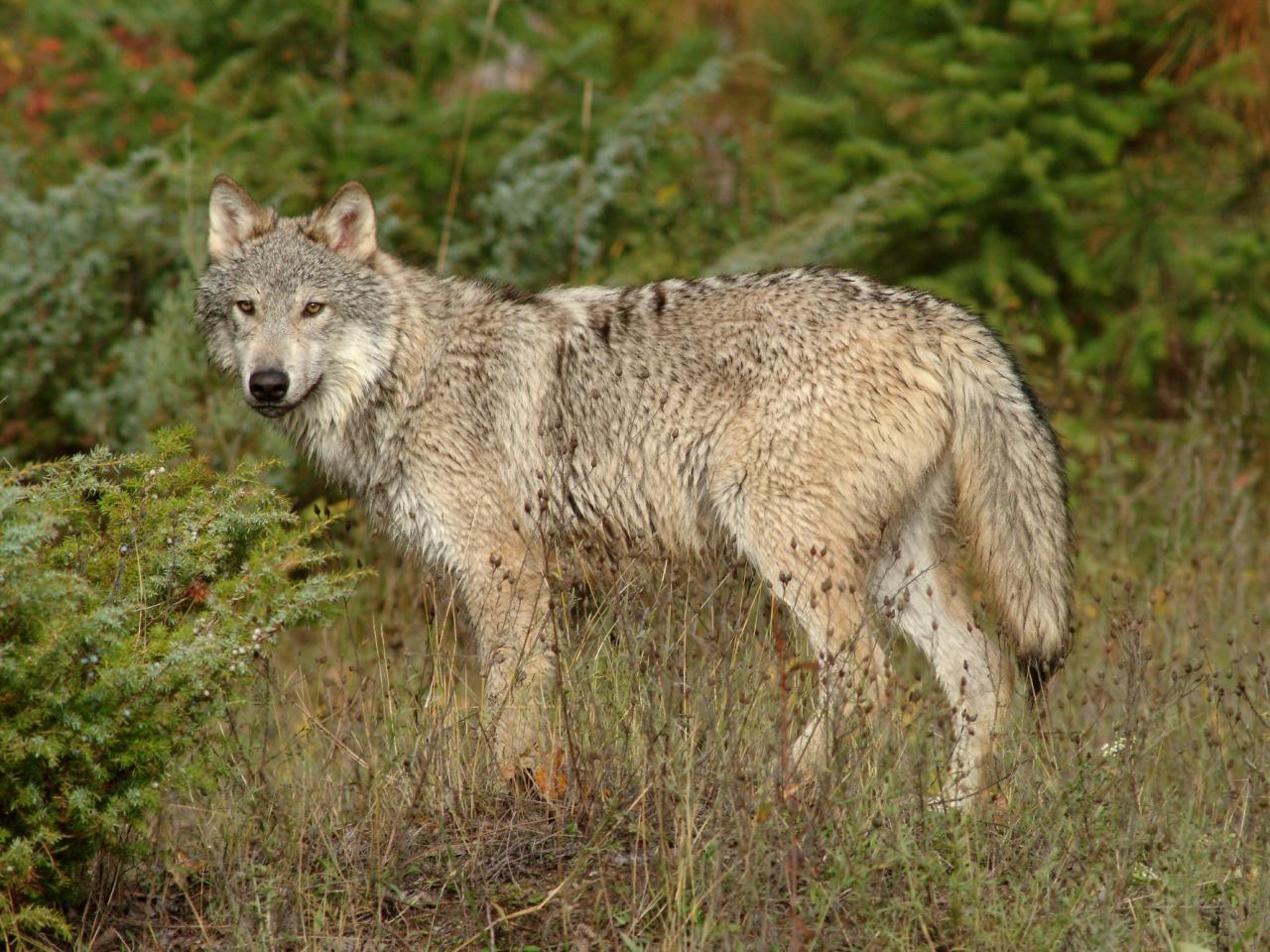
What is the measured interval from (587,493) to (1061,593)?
6.15ft

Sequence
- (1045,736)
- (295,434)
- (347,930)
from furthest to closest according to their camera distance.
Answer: (295,434), (1045,736), (347,930)

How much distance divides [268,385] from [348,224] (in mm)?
948

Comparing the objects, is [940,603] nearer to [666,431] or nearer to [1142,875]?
[666,431]

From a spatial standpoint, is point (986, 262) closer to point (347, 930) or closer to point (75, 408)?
point (75, 408)

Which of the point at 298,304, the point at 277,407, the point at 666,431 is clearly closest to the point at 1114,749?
the point at 666,431

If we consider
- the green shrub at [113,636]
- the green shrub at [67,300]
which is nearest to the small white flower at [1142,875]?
the green shrub at [113,636]

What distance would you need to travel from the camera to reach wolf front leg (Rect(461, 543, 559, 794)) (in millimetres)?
4551

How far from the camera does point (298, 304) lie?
18.7 ft

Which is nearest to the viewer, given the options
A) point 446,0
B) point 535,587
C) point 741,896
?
point 741,896

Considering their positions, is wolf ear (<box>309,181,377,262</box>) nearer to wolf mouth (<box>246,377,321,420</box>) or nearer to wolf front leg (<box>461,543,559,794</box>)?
wolf mouth (<box>246,377,321,420</box>)

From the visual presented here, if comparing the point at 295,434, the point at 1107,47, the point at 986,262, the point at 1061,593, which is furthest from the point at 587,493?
the point at 1107,47

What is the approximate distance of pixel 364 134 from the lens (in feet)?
29.8

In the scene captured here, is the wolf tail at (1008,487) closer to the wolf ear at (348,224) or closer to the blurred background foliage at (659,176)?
the wolf ear at (348,224)

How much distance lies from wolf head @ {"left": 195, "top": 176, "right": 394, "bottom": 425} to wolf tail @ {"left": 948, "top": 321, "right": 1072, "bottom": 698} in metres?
2.37
